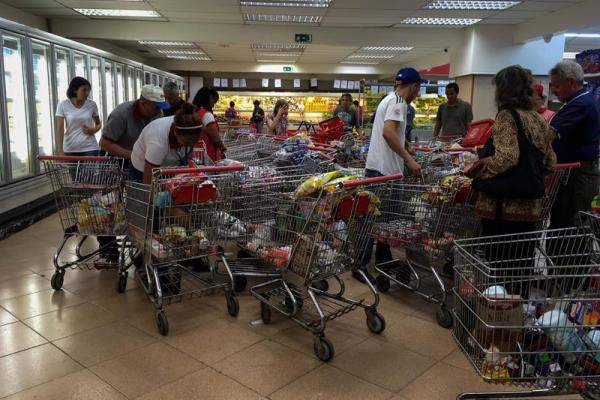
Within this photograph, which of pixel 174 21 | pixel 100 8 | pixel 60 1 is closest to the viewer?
pixel 60 1

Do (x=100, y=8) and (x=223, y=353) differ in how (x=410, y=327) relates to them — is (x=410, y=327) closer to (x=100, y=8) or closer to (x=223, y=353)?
(x=223, y=353)

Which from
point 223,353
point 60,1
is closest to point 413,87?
point 223,353

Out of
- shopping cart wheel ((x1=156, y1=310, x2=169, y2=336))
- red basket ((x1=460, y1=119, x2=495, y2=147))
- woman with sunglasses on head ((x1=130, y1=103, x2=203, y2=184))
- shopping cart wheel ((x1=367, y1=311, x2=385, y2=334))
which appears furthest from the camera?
red basket ((x1=460, y1=119, x2=495, y2=147))

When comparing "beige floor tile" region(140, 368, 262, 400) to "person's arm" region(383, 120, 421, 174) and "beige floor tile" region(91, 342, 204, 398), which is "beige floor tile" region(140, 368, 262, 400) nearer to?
"beige floor tile" region(91, 342, 204, 398)

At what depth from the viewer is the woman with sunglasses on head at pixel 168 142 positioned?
3182 mm

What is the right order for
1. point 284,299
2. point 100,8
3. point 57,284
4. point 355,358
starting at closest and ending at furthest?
point 355,358, point 284,299, point 57,284, point 100,8

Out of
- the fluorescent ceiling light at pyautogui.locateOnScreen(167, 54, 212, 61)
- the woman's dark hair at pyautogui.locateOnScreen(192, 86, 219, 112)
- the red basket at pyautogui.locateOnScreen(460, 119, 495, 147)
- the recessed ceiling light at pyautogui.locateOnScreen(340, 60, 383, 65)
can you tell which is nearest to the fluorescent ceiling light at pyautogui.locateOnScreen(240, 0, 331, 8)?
the woman's dark hair at pyautogui.locateOnScreen(192, 86, 219, 112)

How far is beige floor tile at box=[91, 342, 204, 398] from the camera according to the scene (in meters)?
2.44

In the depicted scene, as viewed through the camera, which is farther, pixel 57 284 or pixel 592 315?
pixel 57 284

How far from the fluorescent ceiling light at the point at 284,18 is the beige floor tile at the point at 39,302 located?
739 centimetres

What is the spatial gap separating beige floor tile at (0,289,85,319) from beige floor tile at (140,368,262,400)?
1406 mm

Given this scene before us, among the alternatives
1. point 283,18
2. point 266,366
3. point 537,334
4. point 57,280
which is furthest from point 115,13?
point 537,334

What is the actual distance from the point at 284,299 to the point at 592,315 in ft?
6.59

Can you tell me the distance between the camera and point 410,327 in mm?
3182
